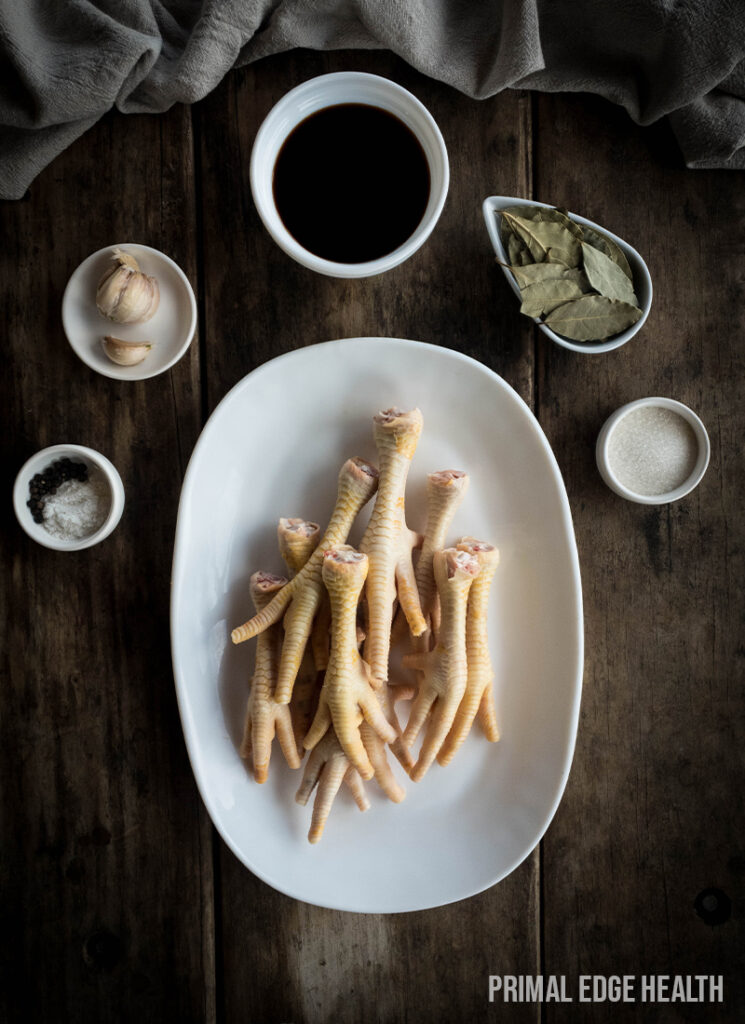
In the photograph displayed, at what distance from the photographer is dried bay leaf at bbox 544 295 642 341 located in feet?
2.26

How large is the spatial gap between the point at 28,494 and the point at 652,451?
2.09 ft

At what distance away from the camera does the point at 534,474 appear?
717 millimetres

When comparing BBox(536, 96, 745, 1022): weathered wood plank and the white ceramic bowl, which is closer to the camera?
the white ceramic bowl

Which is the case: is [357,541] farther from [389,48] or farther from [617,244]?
[389,48]

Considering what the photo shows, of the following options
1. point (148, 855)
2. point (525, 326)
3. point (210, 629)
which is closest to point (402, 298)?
point (525, 326)

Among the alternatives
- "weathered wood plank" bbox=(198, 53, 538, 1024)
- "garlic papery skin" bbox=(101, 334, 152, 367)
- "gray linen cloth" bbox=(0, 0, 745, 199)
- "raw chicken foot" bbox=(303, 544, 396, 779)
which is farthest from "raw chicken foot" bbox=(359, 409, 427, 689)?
"gray linen cloth" bbox=(0, 0, 745, 199)

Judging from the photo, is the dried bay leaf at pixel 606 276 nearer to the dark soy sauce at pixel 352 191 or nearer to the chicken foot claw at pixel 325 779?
the dark soy sauce at pixel 352 191

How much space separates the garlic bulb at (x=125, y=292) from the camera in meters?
0.68

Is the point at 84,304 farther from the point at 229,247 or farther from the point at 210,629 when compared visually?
the point at 210,629

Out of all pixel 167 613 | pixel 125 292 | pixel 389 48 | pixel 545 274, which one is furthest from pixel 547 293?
pixel 167 613

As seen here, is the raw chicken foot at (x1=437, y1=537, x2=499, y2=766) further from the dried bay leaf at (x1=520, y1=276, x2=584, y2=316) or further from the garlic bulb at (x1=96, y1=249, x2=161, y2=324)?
the garlic bulb at (x1=96, y1=249, x2=161, y2=324)

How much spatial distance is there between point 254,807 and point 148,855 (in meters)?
0.15

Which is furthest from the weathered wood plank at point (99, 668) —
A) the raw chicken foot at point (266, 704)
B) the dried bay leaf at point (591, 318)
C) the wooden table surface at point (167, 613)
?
the dried bay leaf at point (591, 318)

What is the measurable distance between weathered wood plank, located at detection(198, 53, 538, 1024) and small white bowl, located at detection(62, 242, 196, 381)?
0.11 feet
